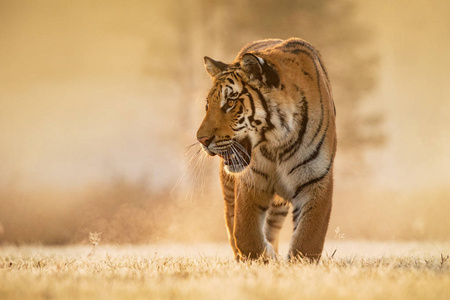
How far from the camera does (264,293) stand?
2734 mm

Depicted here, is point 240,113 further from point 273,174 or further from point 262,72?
point 273,174

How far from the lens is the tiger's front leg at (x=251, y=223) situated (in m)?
4.54

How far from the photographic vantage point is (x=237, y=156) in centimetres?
428

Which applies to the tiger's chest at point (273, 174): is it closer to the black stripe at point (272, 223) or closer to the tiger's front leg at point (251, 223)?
the tiger's front leg at point (251, 223)

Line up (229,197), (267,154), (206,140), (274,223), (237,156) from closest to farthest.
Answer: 1. (206,140)
2. (237,156)
3. (267,154)
4. (229,197)
5. (274,223)

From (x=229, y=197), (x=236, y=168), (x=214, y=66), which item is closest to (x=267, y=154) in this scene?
(x=236, y=168)

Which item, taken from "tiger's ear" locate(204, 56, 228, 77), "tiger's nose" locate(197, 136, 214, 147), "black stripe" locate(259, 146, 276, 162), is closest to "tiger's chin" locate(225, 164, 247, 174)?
"black stripe" locate(259, 146, 276, 162)

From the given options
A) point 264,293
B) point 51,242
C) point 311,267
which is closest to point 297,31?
point 51,242

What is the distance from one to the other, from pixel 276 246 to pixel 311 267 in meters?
2.12

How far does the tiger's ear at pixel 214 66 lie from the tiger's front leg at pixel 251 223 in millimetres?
957

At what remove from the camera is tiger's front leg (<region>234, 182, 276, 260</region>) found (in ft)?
14.9

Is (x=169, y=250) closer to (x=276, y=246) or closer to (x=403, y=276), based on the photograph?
(x=276, y=246)

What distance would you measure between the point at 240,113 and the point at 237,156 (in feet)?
1.09

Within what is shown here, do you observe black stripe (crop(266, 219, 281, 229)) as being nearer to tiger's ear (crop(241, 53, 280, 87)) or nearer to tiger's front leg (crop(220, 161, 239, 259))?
tiger's front leg (crop(220, 161, 239, 259))
